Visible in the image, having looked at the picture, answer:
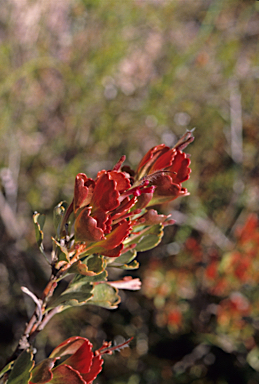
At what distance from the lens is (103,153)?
71.1 inches

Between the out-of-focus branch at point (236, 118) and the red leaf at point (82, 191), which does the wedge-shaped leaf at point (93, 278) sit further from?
the out-of-focus branch at point (236, 118)

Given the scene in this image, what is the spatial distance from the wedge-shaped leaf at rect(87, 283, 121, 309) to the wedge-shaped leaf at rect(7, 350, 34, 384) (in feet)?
0.35

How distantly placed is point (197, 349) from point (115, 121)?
4.38 ft

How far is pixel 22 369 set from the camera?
0.40 m

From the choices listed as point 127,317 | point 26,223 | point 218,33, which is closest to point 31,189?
point 26,223

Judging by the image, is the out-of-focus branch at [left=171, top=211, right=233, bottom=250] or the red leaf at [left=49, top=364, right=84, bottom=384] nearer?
the red leaf at [left=49, top=364, right=84, bottom=384]

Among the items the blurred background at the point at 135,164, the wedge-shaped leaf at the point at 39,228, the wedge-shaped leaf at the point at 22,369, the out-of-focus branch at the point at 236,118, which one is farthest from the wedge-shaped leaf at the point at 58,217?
the out-of-focus branch at the point at 236,118

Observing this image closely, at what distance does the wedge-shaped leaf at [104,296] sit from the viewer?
451mm

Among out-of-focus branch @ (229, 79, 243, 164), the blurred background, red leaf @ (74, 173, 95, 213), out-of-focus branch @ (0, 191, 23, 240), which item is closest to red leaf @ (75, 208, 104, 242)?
red leaf @ (74, 173, 95, 213)

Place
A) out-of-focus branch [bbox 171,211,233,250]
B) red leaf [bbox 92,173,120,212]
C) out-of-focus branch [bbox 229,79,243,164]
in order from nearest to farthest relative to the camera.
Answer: red leaf [bbox 92,173,120,212], out-of-focus branch [bbox 171,211,233,250], out-of-focus branch [bbox 229,79,243,164]

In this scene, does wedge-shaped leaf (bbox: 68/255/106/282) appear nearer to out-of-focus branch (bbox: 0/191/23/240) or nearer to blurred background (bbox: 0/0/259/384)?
blurred background (bbox: 0/0/259/384)

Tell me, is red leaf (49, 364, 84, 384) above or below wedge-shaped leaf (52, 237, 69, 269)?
below

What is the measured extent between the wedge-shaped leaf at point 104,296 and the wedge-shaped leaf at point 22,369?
0.35 ft

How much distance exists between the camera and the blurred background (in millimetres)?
1456
